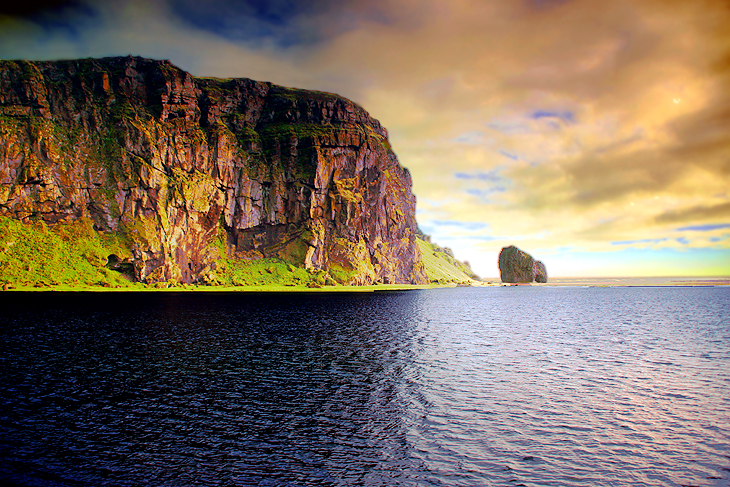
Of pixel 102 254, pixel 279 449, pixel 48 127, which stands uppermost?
pixel 48 127

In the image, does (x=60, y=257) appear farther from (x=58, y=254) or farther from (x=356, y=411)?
(x=356, y=411)

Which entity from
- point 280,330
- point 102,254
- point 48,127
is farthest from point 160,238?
point 280,330

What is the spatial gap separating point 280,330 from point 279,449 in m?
45.4

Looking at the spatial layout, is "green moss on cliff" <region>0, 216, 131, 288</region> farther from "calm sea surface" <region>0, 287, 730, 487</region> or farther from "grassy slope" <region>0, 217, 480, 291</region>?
"calm sea surface" <region>0, 287, 730, 487</region>

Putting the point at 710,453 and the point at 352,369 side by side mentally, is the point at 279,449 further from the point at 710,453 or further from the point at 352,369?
the point at 710,453

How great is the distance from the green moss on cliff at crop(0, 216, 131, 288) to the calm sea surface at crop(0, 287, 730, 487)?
12346 cm

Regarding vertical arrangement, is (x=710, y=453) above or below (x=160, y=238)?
below

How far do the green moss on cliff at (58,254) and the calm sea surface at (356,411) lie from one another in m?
123

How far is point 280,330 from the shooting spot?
66.5 m

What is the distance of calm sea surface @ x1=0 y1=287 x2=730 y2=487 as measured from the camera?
19.8 meters

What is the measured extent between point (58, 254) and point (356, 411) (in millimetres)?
191170

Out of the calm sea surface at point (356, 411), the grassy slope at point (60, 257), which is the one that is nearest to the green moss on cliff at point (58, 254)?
the grassy slope at point (60, 257)

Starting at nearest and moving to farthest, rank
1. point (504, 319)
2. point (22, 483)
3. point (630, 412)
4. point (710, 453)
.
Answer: point (22, 483) < point (710, 453) < point (630, 412) < point (504, 319)

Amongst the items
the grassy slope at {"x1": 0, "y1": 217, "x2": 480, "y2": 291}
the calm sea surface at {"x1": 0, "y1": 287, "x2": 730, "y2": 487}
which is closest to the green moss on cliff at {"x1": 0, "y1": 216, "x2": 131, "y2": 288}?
the grassy slope at {"x1": 0, "y1": 217, "x2": 480, "y2": 291}
